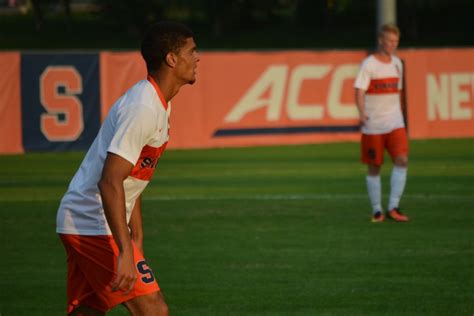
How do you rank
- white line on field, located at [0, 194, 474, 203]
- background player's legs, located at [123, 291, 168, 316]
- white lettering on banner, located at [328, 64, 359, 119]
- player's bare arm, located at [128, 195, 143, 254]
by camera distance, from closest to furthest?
background player's legs, located at [123, 291, 168, 316] < player's bare arm, located at [128, 195, 143, 254] < white line on field, located at [0, 194, 474, 203] < white lettering on banner, located at [328, 64, 359, 119]

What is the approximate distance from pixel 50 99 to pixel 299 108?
17.7 feet

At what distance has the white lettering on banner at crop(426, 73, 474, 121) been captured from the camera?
27.3m

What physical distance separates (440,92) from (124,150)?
71.6 ft

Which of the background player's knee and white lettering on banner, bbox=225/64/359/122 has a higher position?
the background player's knee

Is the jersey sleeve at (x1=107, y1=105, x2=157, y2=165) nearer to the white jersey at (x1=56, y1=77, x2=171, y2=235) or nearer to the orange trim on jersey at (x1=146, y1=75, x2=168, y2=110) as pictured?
the white jersey at (x1=56, y1=77, x2=171, y2=235)

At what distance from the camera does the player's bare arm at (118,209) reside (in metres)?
6.04

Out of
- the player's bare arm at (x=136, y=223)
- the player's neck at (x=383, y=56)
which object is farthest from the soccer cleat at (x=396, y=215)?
the player's bare arm at (x=136, y=223)

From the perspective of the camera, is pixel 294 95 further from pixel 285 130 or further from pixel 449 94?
pixel 449 94

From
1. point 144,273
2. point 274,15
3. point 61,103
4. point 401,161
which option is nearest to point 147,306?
point 144,273

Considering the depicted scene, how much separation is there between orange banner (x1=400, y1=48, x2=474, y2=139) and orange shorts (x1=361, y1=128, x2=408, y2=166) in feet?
42.2

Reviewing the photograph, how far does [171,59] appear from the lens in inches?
250

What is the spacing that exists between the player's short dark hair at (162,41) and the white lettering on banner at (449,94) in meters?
21.4

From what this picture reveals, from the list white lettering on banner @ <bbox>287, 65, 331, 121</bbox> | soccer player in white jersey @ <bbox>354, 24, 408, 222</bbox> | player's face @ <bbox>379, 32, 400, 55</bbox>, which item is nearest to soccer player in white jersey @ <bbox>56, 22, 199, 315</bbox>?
player's face @ <bbox>379, 32, 400, 55</bbox>

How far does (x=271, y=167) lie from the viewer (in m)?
21.8
